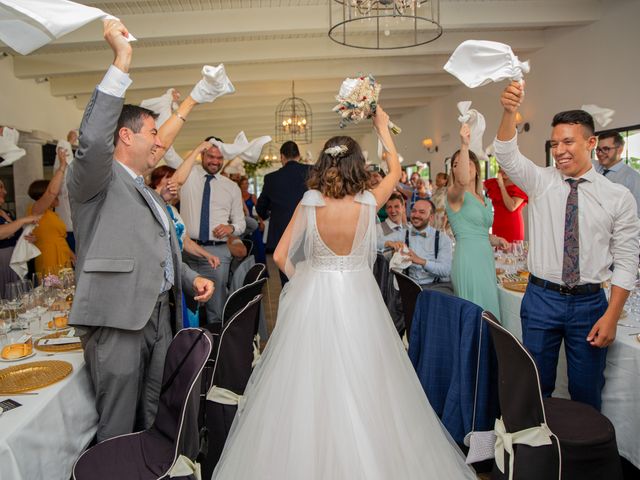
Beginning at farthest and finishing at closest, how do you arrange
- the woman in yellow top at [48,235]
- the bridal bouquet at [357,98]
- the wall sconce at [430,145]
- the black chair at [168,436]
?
the wall sconce at [430,145]
the woman in yellow top at [48,235]
the bridal bouquet at [357,98]
the black chair at [168,436]

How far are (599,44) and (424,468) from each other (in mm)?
6954

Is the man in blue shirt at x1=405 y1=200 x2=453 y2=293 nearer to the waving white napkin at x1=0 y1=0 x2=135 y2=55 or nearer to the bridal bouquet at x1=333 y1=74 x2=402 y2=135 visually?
the bridal bouquet at x1=333 y1=74 x2=402 y2=135

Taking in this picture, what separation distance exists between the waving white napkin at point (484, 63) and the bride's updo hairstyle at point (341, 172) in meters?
0.70

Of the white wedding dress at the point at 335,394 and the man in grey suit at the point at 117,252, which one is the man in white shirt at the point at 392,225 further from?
the man in grey suit at the point at 117,252

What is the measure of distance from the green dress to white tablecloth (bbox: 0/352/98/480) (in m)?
2.31

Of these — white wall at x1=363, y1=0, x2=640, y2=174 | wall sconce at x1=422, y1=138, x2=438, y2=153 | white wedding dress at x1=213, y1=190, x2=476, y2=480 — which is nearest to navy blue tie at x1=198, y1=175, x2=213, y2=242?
white wedding dress at x1=213, y1=190, x2=476, y2=480

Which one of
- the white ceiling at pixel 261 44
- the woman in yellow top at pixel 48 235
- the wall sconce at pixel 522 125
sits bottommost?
the woman in yellow top at pixel 48 235

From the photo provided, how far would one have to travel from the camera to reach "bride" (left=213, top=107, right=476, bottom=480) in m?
2.19

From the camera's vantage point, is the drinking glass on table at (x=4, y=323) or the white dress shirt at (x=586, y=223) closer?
the white dress shirt at (x=586, y=223)

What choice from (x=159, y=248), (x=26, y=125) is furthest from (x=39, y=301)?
(x=26, y=125)

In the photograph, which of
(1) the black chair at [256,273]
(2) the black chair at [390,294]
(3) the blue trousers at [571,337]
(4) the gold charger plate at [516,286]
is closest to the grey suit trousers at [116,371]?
(1) the black chair at [256,273]

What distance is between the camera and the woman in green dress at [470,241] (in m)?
3.35

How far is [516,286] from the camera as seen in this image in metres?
3.44

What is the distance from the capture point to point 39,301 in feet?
9.84
